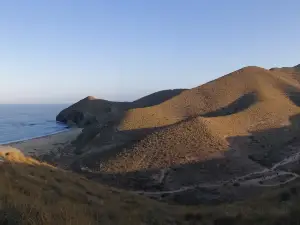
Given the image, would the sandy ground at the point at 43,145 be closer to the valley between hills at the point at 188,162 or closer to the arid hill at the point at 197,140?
the valley between hills at the point at 188,162

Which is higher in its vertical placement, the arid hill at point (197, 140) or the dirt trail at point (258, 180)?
the arid hill at point (197, 140)

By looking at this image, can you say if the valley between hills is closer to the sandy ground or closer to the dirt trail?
the dirt trail


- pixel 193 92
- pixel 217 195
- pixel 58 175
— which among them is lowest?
pixel 217 195

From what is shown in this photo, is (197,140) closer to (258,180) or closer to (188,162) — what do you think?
(188,162)

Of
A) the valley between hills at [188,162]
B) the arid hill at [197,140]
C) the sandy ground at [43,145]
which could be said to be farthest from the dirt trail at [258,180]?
the sandy ground at [43,145]

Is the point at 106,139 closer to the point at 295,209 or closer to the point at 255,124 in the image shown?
the point at 255,124

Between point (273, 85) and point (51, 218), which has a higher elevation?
point (273, 85)

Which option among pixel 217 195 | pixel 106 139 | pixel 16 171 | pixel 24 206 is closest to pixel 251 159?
pixel 217 195

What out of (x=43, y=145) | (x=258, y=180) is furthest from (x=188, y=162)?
(x=43, y=145)

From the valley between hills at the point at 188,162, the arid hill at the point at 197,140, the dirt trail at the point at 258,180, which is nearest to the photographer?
the valley between hills at the point at 188,162
